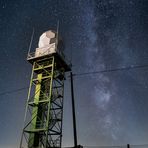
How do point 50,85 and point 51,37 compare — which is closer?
point 50,85

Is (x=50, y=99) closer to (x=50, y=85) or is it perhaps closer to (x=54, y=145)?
(x=50, y=85)

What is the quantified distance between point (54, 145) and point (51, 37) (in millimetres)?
15362

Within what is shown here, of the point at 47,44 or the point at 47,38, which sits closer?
the point at 47,44

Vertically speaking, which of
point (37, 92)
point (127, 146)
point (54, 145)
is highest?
point (37, 92)

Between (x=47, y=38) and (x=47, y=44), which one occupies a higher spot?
(x=47, y=38)

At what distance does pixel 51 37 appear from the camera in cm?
2875

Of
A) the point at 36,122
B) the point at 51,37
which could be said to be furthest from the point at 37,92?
the point at 51,37

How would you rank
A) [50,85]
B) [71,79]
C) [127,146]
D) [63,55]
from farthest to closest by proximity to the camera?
1. [63,55]
2. [71,79]
3. [50,85]
4. [127,146]

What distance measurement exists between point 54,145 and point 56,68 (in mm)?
10371

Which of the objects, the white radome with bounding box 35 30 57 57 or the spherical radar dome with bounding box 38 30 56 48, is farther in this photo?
the spherical radar dome with bounding box 38 30 56 48

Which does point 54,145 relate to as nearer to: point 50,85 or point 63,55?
point 50,85

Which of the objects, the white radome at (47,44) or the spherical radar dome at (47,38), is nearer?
the white radome at (47,44)

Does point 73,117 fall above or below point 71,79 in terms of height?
below

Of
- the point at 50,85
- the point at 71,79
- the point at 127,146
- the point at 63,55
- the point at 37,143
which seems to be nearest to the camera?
the point at 127,146
